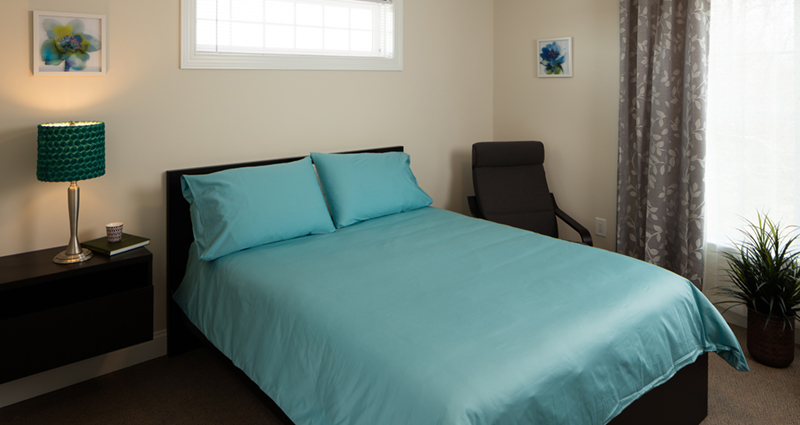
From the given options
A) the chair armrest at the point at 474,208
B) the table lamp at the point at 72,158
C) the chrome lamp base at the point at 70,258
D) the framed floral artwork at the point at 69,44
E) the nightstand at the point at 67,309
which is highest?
the framed floral artwork at the point at 69,44

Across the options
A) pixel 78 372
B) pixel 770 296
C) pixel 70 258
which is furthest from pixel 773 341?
pixel 78 372

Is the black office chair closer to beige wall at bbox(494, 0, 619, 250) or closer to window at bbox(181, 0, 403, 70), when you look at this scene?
beige wall at bbox(494, 0, 619, 250)

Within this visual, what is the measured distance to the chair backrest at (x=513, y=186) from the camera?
3.58m

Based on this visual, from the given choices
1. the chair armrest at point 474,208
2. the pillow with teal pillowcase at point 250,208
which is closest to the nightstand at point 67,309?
the pillow with teal pillowcase at point 250,208

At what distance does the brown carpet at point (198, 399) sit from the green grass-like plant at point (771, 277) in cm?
30

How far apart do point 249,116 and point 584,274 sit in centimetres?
199

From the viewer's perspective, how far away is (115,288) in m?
2.56

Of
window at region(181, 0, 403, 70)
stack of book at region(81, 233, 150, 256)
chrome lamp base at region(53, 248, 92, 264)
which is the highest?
window at region(181, 0, 403, 70)

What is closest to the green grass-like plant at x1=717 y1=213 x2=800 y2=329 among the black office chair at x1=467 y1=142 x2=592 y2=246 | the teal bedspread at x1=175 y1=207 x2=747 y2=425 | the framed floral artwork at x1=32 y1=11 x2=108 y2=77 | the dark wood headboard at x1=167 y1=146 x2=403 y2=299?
the teal bedspread at x1=175 y1=207 x2=747 y2=425

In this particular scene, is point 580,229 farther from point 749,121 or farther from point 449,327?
point 449,327

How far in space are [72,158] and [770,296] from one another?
3287mm

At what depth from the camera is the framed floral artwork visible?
232 centimetres

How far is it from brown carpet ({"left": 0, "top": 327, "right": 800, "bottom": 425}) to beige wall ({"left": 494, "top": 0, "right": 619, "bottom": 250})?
4.42 feet

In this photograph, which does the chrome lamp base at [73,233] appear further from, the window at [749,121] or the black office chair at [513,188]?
the window at [749,121]
